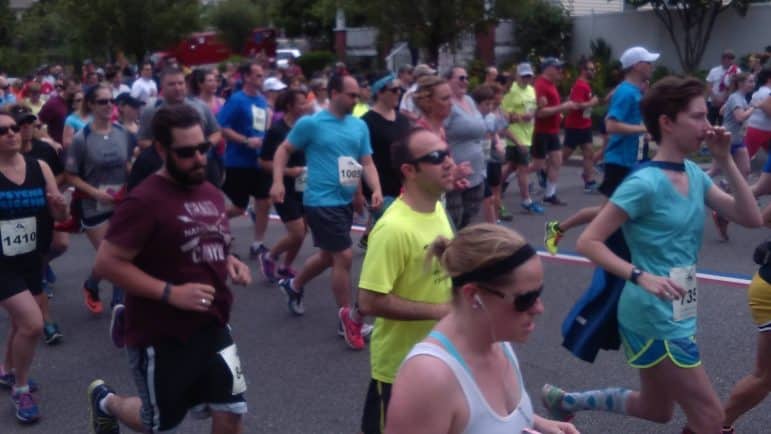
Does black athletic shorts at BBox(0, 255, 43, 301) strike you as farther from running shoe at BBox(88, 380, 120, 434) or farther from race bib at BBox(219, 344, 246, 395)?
race bib at BBox(219, 344, 246, 395)

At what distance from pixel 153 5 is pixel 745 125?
23851 mm

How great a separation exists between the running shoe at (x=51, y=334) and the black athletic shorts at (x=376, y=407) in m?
3.79

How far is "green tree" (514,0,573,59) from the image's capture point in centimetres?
3125

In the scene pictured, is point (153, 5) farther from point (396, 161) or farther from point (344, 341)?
point (396, 161)


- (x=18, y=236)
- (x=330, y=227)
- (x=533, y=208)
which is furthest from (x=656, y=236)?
(x=533, y=208)

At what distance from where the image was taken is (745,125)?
12.7 meters

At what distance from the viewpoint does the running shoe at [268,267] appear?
27.7 feet

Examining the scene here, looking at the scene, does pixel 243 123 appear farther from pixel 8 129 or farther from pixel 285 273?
pixel 8 129

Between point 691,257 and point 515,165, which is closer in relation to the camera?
point 691,257

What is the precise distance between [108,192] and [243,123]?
2371 mm

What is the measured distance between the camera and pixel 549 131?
1227 centimetres

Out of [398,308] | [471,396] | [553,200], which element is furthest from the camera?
[553,200]

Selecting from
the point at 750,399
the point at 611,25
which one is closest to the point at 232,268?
the point at 750,399

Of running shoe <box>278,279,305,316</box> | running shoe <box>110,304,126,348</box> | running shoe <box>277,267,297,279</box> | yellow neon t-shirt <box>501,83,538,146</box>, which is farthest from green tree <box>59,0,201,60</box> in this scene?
running shoe <box>110,304,126,348</box>
